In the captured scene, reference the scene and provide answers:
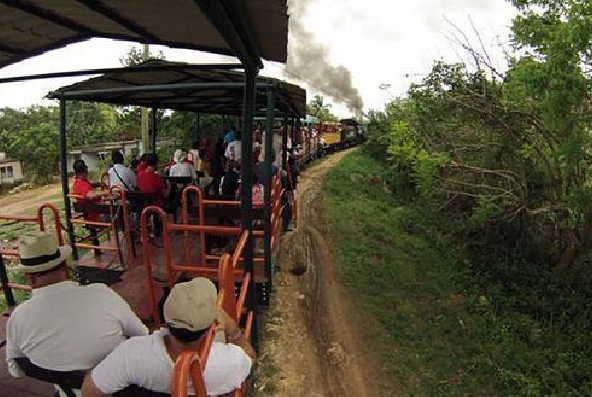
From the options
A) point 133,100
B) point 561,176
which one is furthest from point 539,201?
point 133,100

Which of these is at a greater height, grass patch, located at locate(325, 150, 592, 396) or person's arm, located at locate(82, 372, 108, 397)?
person's arm, located at locate(82, 372, 108, 397)

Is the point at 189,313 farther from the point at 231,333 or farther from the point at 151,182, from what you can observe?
the point at 151,182

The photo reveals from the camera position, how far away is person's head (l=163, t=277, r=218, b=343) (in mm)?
1648

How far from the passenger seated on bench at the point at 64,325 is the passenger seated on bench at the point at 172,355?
207 mm

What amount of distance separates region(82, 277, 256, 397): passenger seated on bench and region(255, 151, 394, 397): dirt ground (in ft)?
Result: 10.6

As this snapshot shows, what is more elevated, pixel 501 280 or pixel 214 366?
pixel 214 366

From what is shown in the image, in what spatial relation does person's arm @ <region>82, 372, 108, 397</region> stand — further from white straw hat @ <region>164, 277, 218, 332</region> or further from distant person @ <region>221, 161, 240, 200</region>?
distant person @ <region>221, 161, 240, 200</region>

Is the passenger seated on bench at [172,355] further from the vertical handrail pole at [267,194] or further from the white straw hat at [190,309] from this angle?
the vertical handrail pole at [267,194]

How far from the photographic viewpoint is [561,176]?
7.75m

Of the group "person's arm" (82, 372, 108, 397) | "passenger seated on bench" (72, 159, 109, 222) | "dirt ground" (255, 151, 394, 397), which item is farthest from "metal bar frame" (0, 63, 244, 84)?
"dirt ground" (255, 151, 394, 397)

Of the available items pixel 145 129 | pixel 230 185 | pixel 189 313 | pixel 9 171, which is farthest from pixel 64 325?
pixel 9 171

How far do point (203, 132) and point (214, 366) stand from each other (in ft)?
57.4

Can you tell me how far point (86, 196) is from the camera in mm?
5371

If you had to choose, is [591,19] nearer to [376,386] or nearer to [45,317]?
[376,386]
